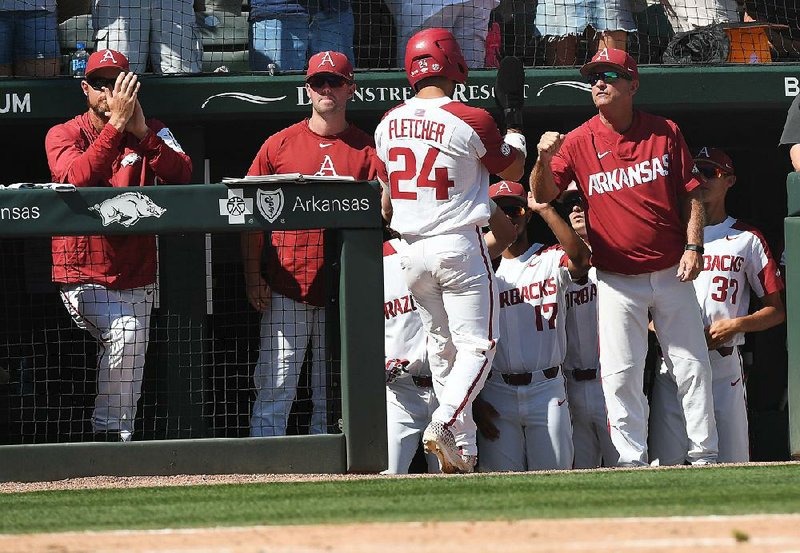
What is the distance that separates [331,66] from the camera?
19.7 ft

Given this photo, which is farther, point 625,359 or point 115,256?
point 115,256

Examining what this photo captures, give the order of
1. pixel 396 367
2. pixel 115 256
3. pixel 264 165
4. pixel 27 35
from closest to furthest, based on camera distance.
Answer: pixel 115 256 < pixel 264 165 < pixel 396 367 < pixel 27 35

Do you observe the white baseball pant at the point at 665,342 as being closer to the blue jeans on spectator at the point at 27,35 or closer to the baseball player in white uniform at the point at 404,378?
the baseball player in white uniform at the point at 404,378

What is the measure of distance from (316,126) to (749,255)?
2.30m

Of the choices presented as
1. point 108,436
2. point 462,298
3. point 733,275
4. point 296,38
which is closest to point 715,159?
point 733,275

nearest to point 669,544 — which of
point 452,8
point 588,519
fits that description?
point 588,519

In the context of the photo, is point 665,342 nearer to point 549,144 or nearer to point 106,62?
point 549,144

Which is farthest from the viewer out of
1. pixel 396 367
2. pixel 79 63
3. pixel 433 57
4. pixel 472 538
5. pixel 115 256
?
pixel 79 63

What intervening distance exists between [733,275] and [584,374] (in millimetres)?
903

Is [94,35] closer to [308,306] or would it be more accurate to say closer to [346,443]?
[308,306]

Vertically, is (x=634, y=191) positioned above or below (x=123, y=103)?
below

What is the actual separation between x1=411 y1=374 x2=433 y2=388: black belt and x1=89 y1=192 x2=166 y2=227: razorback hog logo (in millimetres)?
1648

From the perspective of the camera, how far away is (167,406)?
18.9 feet

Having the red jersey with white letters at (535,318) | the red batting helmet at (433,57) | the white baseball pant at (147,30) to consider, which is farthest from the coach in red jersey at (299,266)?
the white baseball pant at (147,30)
